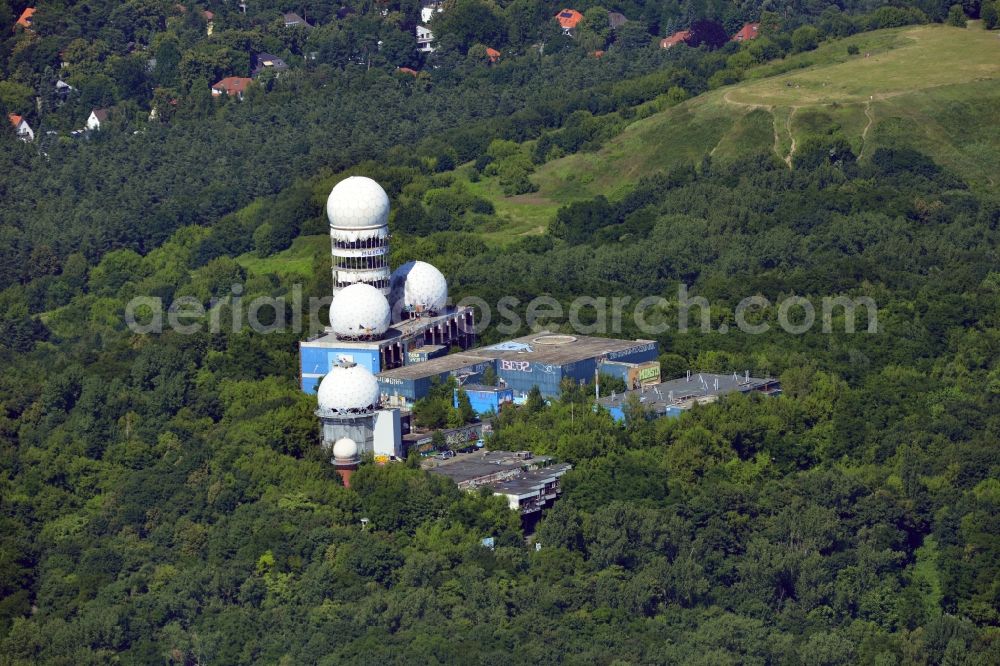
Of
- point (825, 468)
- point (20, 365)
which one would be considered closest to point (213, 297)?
point (20, 365)

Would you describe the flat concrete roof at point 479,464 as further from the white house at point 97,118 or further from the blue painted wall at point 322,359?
the white house at point 97,118

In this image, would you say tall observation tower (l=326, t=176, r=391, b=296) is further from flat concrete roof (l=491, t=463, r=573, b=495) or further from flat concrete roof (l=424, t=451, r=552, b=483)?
flat concrete roof (l=491, t=463, r=573, b=495)

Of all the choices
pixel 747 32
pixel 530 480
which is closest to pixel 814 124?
pixel 747 32

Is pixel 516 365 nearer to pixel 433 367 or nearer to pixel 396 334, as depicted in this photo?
pixel 433 367

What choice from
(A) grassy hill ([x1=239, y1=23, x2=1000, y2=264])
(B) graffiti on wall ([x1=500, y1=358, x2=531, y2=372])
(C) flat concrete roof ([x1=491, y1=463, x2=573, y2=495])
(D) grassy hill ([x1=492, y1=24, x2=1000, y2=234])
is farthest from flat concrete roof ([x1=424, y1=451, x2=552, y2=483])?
(D) grassy hill ([x1=492, y1=24, x2=1000, y2=234])

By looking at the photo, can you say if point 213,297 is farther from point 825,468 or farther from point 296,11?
point 296,11
